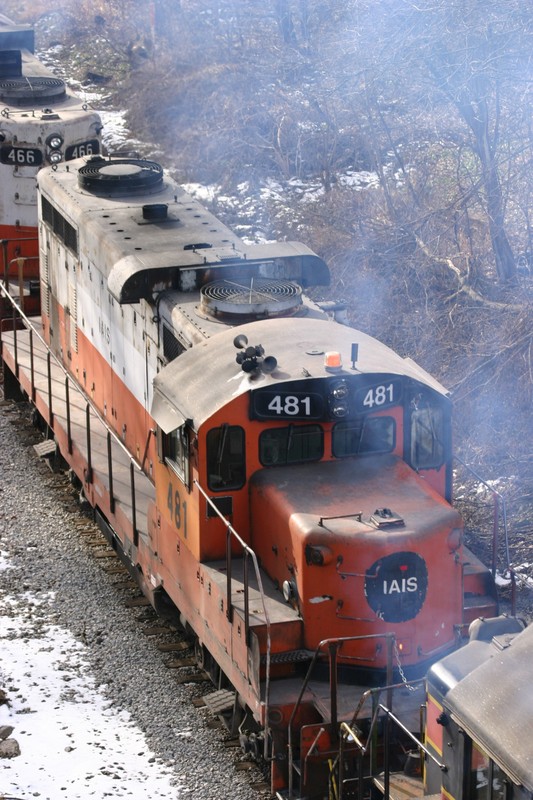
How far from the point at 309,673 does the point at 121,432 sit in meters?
5.28

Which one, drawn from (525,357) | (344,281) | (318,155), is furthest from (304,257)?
(318,155)

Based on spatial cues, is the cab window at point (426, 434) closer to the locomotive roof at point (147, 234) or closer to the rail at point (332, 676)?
the rail at point (332, 676)

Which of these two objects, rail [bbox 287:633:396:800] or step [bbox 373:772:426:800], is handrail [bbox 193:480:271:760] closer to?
Result: rail [bbox 287:633:396:800]

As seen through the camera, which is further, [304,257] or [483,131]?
[483,131]

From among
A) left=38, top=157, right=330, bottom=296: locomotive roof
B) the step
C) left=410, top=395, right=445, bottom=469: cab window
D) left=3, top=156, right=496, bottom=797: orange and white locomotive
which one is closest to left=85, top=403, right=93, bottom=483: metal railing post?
left=3, top=156, right=496, bottom=797: orange and white locomotive

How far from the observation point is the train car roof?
650 centimetres

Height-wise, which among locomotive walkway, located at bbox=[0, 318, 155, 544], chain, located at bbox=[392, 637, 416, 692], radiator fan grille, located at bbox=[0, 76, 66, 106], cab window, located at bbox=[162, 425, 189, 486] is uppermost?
radiator fan grille, located at bbox=[0, 76, 66, 106]

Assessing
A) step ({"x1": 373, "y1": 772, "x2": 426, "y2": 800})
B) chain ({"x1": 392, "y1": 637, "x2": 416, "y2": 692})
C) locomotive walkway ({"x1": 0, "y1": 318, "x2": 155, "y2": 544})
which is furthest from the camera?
locomotive walkway ({"x1": 0, "y1": 318, "x2": 155, "y2": 544})

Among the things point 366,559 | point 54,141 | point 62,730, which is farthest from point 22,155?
point 366,559

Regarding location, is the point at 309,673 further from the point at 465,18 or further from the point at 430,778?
the point at 465,18

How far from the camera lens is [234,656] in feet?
32.3

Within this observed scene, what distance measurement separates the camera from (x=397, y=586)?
370 inches

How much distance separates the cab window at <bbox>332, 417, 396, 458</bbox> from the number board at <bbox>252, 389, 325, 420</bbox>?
0.87 feet

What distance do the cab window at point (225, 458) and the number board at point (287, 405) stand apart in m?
0.23
